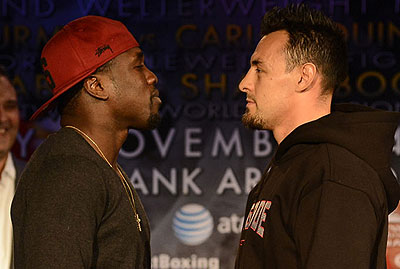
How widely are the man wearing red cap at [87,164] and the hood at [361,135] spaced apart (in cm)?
56

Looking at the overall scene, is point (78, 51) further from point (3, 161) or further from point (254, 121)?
point (3, 161)

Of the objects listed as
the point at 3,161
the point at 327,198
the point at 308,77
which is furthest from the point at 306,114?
the point at 3,161

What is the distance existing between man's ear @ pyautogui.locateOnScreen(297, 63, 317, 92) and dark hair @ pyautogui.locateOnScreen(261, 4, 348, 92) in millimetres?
18

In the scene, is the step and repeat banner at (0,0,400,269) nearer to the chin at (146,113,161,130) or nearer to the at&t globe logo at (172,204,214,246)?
the at&t globe logo at (172,204,214,246)

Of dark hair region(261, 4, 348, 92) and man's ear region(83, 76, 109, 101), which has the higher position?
dark hair region(261, 4, 348, 92)

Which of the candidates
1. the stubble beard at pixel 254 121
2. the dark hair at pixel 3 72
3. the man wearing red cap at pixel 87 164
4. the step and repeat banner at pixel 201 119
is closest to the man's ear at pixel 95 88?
the man wearing red cap at pixel 87 164

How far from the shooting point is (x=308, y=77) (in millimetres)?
1875

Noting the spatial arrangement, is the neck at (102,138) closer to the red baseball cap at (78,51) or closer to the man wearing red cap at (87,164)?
the man wearing red cap at (87,164)

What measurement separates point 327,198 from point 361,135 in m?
0.28

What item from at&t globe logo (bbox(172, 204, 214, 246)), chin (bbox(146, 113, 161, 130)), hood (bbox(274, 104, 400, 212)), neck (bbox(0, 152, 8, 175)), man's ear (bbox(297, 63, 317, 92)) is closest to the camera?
hood (bbox(274, 104, 400, 212))

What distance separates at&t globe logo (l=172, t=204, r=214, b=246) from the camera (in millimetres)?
3992

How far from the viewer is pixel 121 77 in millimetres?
2127

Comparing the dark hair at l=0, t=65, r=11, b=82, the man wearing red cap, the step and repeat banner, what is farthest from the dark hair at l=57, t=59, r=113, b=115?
the dark hair at l=0, t=65, r=11, b=82

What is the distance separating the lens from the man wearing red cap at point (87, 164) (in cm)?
178
